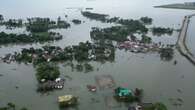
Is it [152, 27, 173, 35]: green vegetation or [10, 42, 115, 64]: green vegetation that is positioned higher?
[152, 27, 173, 35]: green vegetation

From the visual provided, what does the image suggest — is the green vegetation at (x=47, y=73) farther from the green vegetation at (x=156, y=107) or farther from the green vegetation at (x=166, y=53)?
the green vegetation at (x=166, y=53)

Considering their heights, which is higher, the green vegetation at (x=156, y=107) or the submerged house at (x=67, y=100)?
the green vegetation at (x=156, y=107)

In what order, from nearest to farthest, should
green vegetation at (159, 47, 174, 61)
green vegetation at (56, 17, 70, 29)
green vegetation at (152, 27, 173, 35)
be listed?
green vegetation at (159, 47, 174, 61)
green vegetation at (152, 27, 173, 35)
green vegetation at (56, 17, 70, 29)

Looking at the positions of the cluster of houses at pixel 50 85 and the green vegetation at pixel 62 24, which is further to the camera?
the green vegetation at pixel 62 24

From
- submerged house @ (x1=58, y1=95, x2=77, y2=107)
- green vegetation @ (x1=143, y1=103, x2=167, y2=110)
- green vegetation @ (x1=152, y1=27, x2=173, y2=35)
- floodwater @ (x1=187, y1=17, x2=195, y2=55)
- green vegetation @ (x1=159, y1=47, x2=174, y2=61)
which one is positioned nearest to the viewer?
green vegetation @ (x1=143, y1=103, x2=167, y2=110)

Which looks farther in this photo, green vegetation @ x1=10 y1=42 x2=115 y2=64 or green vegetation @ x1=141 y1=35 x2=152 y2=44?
green vegetation @ x1=141 y1=35 x2=152 y2=44

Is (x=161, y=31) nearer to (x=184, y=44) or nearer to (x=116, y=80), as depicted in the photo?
(x=184, y=44)

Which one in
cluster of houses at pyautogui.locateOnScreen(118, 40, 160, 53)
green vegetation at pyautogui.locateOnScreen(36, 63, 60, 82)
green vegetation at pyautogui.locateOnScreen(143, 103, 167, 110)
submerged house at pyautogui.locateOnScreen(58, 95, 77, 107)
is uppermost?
cluster of houses at pyautogui.locateOnScreen(118, 40, 160, 53)

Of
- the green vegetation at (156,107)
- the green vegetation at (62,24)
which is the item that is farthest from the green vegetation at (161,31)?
the green vegetation at (156,107)

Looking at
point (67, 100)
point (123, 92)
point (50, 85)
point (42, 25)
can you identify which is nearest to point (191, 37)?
point (123, 92)

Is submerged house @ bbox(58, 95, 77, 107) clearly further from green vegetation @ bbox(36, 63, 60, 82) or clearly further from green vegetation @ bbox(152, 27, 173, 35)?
green vegetation @ bbox(152, 27, 173, 35)

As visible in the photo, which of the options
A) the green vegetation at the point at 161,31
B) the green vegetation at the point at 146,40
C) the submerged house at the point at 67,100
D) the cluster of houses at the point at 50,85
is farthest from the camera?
the green vegetation at the point at 161,31

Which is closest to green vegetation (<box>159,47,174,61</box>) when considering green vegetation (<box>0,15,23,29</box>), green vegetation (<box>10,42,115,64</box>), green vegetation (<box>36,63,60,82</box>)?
green vegetation (<box>10,42,115,64</box>)
